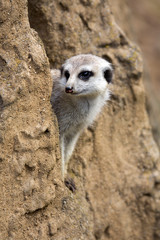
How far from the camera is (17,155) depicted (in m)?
3.05

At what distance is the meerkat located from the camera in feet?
12.4

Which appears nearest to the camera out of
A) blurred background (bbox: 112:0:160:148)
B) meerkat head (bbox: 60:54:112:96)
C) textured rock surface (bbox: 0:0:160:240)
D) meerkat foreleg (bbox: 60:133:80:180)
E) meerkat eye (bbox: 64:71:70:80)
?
textured rock surface (bbox: 0:0:160:240)

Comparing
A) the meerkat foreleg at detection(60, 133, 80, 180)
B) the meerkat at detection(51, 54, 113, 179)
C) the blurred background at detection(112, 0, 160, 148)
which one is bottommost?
the blurred background at detection(112, 0, 160, 148)

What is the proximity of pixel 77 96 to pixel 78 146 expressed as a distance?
2.69 feet

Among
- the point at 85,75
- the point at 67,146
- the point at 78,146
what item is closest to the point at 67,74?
the point at 85,75

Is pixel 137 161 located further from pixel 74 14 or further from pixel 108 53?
pixel 74 14

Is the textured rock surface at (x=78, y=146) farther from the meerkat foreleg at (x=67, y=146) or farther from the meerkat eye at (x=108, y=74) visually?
the meerkat eye at (x=108, y=74)

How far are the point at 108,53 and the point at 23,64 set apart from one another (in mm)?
1901

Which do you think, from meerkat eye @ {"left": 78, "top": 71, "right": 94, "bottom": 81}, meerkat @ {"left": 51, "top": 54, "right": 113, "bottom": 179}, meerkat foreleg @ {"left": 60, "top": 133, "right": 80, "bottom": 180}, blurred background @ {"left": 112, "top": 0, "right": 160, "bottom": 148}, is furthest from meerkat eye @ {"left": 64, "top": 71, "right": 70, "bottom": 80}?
blurred background @ {"left": 112, "top": 0, "right": 160, "bottom": 148}

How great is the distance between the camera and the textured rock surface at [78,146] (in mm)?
3012

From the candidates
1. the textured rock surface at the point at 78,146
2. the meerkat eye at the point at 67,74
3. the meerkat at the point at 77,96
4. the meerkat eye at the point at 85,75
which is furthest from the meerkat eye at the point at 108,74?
the textured rock surface at the point at 78,146

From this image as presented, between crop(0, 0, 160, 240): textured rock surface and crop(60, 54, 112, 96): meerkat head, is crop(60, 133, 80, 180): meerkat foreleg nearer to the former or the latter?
crop(0, 0, 160, 240): textured rock surface

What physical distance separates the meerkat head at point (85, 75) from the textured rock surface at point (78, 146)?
45cm

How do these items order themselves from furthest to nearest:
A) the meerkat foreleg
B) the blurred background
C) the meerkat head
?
the blurred background, the meerkat foreleg, the meerkat head
